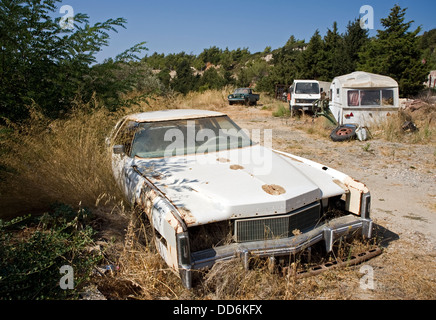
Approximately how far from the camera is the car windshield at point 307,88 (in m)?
17.0

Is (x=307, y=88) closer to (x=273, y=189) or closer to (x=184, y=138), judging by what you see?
(x=184, y=138)

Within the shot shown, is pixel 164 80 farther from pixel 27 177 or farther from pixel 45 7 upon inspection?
pixel 27 177

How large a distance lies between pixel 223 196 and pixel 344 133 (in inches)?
329

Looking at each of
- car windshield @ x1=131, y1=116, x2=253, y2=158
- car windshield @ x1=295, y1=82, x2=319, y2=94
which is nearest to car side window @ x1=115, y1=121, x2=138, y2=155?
car windshield @ x1=131, y1=116, x2=253, y2=158

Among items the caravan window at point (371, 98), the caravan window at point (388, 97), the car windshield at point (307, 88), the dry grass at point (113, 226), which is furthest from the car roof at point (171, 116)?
the car windshield at point (307, 88)

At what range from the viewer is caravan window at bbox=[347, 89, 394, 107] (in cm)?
1095

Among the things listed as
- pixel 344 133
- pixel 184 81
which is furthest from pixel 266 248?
pixel 184 81

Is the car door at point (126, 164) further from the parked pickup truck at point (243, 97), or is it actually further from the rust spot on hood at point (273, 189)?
the parked pickup truck at point (243, 97)

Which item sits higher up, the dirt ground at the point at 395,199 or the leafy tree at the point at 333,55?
the leafy tree at the point at 333,55

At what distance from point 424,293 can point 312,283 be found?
0.91 metres

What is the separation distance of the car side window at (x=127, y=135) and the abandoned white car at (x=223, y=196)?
0.03m

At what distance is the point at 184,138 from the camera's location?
14.0 ft

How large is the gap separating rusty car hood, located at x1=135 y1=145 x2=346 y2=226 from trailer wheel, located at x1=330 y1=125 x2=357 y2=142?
658 cm

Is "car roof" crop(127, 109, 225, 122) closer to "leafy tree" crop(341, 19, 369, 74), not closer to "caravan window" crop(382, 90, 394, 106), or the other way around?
"caravan window" crop(382, 90, 394, 106)
